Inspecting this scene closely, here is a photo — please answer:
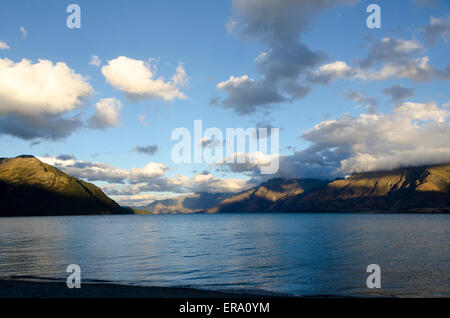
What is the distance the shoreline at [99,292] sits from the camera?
27.0m

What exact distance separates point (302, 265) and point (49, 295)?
104 ft

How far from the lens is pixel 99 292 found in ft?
92.9

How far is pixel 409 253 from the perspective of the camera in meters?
58.0

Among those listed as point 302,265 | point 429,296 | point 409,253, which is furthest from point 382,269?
point 409,253

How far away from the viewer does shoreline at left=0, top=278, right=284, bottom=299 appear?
88.6 ft
